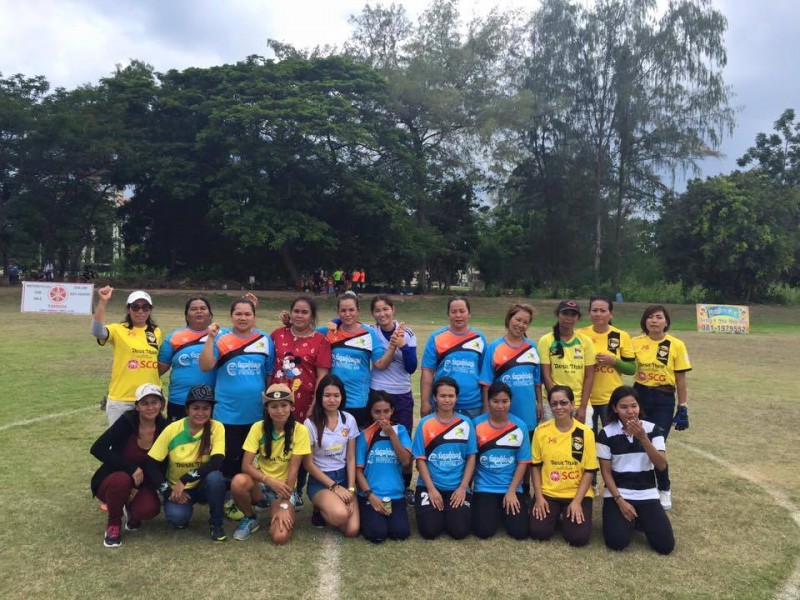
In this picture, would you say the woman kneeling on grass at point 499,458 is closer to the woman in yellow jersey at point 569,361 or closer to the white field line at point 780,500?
the woman in yellow jersey at point 569,361

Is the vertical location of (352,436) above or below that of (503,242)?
below

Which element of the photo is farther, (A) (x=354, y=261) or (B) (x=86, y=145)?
(A) (x=354, y=261)

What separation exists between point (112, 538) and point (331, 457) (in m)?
1.51

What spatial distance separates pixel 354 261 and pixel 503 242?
423 inches

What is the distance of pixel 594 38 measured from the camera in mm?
31641

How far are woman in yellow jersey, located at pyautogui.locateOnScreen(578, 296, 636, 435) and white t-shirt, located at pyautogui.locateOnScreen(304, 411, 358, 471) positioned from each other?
2103 mm

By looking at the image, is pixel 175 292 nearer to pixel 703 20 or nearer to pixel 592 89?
pixel 592 89

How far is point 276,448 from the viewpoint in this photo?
4.48 metres

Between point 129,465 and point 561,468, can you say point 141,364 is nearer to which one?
point 129,465

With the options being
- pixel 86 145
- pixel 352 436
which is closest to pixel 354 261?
pixel 86 145

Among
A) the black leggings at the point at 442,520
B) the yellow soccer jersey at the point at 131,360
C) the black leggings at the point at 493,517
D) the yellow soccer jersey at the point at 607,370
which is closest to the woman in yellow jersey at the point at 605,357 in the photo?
the yellow soccer jersey at the point at 607,370

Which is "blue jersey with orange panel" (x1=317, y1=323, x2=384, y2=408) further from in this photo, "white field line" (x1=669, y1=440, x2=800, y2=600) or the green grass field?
"white field line" (x1=669, y1=440, x2=800, y2=600)

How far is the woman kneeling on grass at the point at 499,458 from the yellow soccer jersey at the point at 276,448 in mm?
1260

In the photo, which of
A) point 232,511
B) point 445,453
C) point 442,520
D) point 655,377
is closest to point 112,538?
point 232,511
